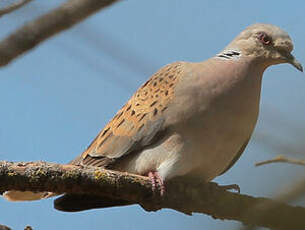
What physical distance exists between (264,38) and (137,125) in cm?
102

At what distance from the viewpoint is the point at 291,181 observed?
45 centimetres

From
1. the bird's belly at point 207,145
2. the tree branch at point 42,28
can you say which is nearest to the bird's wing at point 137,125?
the bird's belly at point 207,145

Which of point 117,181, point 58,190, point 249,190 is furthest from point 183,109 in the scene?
point 249,190

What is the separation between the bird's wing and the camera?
3.36 meters

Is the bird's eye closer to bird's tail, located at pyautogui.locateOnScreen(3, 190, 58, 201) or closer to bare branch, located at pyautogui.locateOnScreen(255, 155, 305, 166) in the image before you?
bird's tail, located at pyautogui.locateOnScreen(3, 190, 58, 201)

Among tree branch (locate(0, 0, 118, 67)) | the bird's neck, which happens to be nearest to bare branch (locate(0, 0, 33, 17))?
tree branch (locate(0, 0, 118, 67))

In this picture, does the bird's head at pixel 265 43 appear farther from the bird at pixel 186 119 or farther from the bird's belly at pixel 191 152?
the bird's belly at pixel 191 152

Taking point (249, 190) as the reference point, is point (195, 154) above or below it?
above

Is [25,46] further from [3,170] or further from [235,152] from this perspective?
[235,152]

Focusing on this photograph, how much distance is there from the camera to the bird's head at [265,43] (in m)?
3.39

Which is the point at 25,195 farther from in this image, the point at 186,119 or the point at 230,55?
the point at 230,55

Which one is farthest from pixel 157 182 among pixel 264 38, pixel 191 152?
pixel 264 38

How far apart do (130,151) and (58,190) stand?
988mm

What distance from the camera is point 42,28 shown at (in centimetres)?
124
